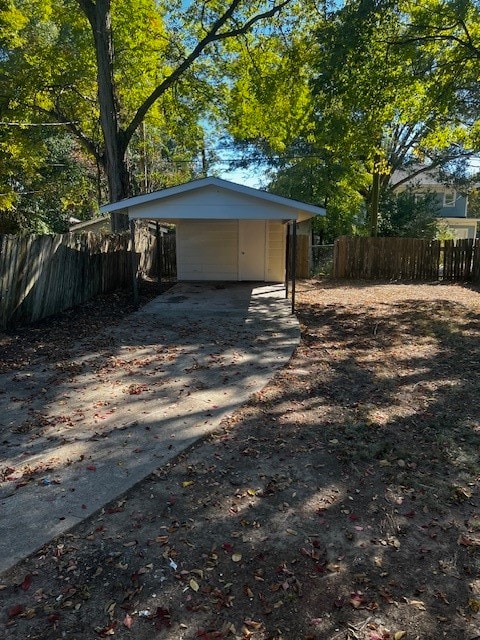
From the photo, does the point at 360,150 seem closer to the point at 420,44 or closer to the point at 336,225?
the point at 420,44

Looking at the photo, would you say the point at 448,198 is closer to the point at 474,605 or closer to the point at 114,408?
the point at 114,408

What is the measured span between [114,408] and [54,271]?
16.5 feet

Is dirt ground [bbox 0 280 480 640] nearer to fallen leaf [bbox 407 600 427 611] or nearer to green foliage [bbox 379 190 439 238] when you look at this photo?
fallen leaf [bbox 407 600 427 611]

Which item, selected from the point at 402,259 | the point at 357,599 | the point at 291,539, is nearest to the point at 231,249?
the point at 402,259

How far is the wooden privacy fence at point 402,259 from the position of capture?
15555 millimetres

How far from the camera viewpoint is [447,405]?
4.75 m

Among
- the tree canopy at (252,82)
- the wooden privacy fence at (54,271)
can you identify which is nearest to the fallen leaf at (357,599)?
the wooden privacy fence at (54,271)

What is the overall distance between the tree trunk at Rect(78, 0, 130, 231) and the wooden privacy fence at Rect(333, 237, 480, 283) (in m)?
7.99

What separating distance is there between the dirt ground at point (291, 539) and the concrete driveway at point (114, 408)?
0.22m

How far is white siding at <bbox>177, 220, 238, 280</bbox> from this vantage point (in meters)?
13.8

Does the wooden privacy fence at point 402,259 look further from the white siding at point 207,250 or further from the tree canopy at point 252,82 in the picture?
the white siding at point 207,250

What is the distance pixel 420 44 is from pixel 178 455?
11.1m

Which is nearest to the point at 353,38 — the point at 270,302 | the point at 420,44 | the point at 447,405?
the point at 420,44

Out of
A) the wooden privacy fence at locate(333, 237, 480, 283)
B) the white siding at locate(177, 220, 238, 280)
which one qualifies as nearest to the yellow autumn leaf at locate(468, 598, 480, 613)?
the white siding at locate(177, 220, 238, 280)
